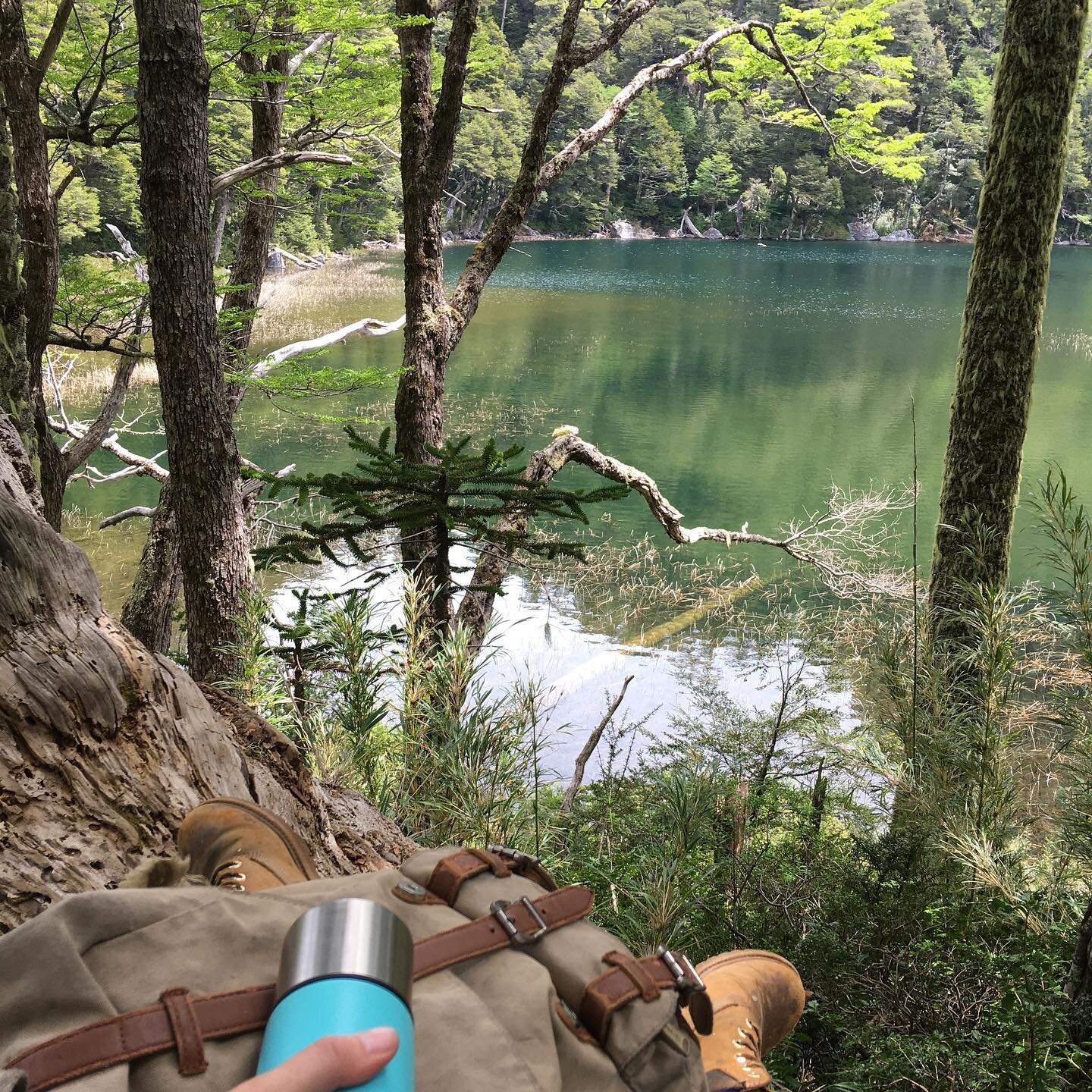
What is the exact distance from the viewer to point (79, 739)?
150 cm

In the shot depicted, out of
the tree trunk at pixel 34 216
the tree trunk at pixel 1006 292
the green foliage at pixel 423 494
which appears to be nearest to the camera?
the green foliage at pixel 423 494

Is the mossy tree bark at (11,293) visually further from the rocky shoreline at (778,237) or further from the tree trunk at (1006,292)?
the rocky shoreline at (778,237)

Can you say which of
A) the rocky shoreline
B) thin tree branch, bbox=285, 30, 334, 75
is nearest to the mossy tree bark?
thin tree branch, bbox=285, 30, 334, 75

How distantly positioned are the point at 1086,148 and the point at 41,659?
6094cm

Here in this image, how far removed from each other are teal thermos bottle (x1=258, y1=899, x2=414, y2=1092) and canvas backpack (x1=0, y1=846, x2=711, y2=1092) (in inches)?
2.8

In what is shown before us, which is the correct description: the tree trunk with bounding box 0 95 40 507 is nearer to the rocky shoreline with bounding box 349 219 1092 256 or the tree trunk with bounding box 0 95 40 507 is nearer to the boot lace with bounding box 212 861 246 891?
the boot lace with bounding box 212 861 246 891

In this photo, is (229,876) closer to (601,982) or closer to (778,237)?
(601,982)

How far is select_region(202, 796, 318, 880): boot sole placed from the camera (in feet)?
4.90

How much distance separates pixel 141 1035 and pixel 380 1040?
8.8 inches

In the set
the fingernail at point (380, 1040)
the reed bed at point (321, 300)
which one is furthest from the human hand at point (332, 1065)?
the reed bed at point (321, 300)

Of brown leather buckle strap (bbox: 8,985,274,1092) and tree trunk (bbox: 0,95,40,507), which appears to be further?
tree trunk (bbox: 0,95,40,507)

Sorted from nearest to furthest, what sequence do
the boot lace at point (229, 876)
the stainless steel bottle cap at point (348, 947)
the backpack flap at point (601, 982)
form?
the stainless steel bottle cap at point (348, 947), the backpack flap at point (601, 982), the boot lace at point (229, 876)

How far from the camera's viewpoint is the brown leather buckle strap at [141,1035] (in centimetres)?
77

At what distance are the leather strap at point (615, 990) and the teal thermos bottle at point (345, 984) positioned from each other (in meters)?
0.21
